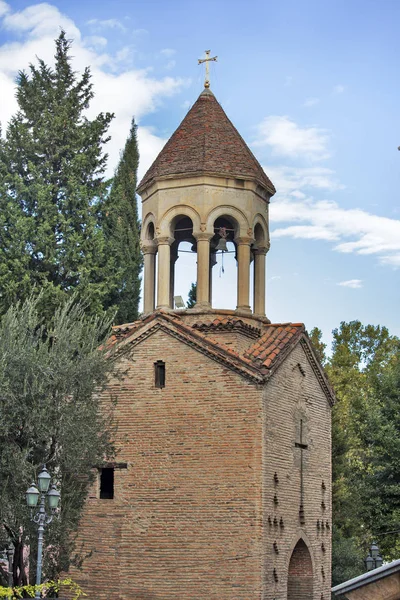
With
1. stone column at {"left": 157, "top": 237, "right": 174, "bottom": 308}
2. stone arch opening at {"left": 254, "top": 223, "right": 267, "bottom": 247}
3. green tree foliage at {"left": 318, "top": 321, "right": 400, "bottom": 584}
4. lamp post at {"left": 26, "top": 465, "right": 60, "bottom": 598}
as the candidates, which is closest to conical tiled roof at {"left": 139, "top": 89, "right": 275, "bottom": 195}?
stone arch opening at {"left": 254, "top": 223, "right": 267, "bottom": 247}

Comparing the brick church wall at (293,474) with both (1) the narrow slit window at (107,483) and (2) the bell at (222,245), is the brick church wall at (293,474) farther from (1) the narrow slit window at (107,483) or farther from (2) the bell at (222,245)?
(1) the narrow slit window at (107,483)

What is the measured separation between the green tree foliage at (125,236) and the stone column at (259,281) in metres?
5.00

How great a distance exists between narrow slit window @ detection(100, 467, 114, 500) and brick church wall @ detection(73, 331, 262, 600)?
0.59ft

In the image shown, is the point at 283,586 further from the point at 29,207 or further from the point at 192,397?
the point at 29,207

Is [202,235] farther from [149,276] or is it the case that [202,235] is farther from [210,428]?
[210,428]

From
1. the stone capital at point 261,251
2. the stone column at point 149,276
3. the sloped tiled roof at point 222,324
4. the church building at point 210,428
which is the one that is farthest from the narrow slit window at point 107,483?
the stone capital at point 261,251

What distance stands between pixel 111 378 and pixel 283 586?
558 centimetres

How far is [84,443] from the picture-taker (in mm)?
17609

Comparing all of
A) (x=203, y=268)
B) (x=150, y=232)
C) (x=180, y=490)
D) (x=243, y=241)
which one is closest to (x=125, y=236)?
(x=150, y=232)

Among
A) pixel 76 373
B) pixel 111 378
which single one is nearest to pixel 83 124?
pixel 111 378

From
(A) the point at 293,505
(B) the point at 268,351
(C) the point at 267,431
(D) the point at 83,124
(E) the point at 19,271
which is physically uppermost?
(D) the point at 83,124

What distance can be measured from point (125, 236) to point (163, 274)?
769 centimetres

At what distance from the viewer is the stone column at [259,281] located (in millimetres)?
21766

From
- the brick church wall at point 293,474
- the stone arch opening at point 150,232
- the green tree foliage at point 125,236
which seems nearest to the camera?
the brick church wall at point 293,474
